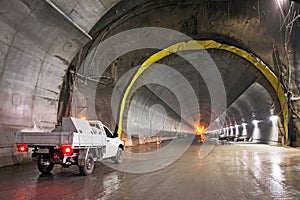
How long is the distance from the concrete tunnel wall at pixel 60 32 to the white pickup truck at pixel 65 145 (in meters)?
2.27

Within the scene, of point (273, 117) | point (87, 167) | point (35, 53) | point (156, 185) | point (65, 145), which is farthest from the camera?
point (273, 117)

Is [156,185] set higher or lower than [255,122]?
lower

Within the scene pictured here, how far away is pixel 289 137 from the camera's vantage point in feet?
67.7

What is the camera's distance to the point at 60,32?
39.2 feet

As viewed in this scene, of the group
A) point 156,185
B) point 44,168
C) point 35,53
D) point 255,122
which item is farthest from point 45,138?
point 255,122

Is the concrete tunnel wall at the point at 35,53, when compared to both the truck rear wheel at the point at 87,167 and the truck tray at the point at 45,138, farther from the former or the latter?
the truck rear wheel at the point at 87,167

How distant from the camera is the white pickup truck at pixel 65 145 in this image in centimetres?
865

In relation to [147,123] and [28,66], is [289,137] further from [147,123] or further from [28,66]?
[28,66]

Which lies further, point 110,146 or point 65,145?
point 110,146

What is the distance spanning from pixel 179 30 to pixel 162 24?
1.20m

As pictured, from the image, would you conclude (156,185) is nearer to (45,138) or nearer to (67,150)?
(67,150)

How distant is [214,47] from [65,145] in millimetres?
14936

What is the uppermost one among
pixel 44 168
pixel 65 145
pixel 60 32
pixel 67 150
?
pixel 60 32

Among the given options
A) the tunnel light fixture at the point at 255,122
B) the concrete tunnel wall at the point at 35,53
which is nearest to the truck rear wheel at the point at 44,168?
the concrete tunnel wall at the point at 35,53
